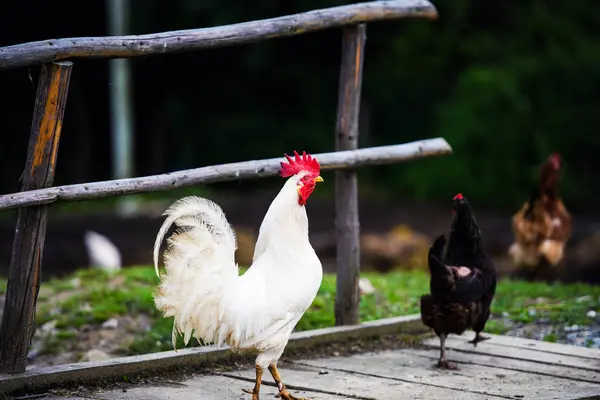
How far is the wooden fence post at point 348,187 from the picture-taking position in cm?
661

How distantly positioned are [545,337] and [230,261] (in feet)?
9.64

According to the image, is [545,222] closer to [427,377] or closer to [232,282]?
[427,377]

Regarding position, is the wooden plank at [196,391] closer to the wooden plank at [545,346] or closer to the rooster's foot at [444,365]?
the rooster's foot at [444,365]

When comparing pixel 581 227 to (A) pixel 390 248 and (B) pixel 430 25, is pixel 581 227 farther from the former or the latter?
(B) pixel 430 25

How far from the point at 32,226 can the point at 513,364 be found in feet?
9.53

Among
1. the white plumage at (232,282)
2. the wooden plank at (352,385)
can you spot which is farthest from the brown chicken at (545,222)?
the white plumage at (232,282)

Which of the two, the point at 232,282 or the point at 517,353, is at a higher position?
the point at 232,282

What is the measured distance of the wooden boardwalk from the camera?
A: 5.15 metres

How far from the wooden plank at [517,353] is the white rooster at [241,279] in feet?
5.65

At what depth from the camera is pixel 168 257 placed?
484 centimetres

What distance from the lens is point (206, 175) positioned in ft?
18.5

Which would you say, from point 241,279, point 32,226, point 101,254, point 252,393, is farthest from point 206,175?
point 101,254

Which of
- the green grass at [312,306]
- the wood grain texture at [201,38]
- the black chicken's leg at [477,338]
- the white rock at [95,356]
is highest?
the wood grain texture at [201,38]

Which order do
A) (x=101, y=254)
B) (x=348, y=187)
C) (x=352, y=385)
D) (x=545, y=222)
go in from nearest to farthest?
(x=352, y=385) → (x=348, y=187) → (x=545, y=222) → (x=101, y=254)
